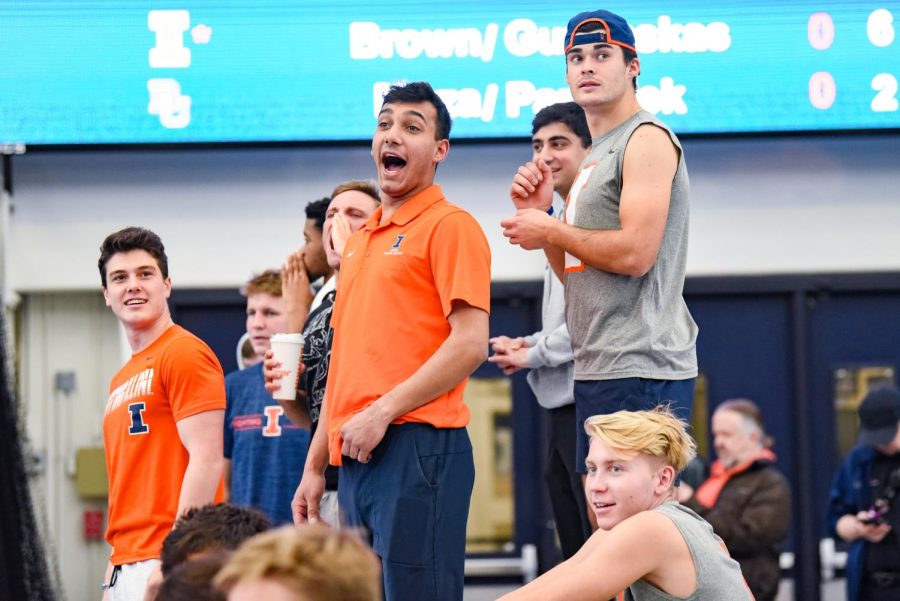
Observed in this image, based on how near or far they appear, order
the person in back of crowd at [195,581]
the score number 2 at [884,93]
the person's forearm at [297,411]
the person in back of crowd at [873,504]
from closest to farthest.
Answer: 1. the person in back of crowd at [195,581]
2. the person's forearm at [297,411]
3. the person in back of crowd at [873,504]
4. the score number 2 at [884,93]

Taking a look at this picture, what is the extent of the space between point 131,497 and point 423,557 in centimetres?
115

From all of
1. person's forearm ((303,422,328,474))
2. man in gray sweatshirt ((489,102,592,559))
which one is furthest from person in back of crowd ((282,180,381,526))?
man in gray sweatshirt ((489,102,592,559))

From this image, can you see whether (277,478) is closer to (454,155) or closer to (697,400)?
(454,155)

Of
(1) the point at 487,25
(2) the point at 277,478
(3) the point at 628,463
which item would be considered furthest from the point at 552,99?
(3) the point at 628,463

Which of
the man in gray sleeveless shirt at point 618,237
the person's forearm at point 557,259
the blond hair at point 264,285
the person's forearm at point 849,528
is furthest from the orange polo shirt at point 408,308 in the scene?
the person's forearm at point 849,528

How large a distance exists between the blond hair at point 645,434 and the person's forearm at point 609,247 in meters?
0.39

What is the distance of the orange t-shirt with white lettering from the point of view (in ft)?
12.5

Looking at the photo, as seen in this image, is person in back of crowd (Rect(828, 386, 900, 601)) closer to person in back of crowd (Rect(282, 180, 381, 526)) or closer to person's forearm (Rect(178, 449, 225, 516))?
person in back of crowd (Rect(282, 180, 381, 526))

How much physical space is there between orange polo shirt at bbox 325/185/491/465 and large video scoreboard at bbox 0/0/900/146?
4.08m

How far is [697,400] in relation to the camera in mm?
7957

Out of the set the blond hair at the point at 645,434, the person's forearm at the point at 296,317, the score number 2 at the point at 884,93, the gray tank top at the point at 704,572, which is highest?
the score number 2 at the point at 884,93

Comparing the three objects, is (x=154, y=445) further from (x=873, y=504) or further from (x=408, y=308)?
(x=873, y=504)

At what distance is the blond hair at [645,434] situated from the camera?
3006 millimetres

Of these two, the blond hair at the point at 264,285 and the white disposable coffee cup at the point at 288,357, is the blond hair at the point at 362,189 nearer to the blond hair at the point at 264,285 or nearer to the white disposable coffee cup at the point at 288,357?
the white disposable coffee cup at the point at 288,357
